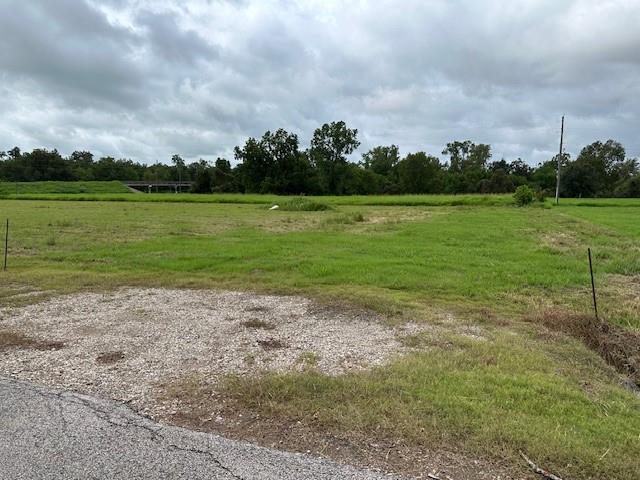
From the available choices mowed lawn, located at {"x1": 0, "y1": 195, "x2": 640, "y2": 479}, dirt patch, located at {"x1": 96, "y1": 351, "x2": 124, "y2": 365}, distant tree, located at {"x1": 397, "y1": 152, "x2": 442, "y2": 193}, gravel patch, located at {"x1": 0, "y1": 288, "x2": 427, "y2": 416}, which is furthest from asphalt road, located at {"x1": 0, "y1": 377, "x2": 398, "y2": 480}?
distant tree, located at {"x1": 397, "y1": 152, "x2": 442, "y2": 193}

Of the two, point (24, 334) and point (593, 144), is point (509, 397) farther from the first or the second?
point (593, 144)

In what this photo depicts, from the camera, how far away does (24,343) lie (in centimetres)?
568

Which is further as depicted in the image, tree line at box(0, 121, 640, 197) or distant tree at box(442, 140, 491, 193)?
distant tree at box(442, 140, 491, 193)

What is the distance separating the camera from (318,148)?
303 ft

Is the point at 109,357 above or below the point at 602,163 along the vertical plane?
below

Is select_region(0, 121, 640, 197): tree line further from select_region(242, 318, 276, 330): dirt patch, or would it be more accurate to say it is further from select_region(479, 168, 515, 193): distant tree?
select_region(242, 318, 276, 330): dirt patch

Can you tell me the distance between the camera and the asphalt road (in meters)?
3.05

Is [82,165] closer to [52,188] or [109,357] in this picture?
[52,188]

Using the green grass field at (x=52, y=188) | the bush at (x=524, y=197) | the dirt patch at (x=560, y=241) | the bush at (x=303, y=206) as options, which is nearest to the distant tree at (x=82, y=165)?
the green grass field at (x=52, y=188)

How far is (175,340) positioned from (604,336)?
5800 mm

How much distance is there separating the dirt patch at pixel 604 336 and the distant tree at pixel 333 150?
272ft

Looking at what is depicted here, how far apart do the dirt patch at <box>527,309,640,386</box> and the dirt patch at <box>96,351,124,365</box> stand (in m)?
5.74

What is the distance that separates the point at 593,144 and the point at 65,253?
4703 inches

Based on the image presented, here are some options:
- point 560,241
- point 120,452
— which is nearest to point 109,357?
point 120,452
